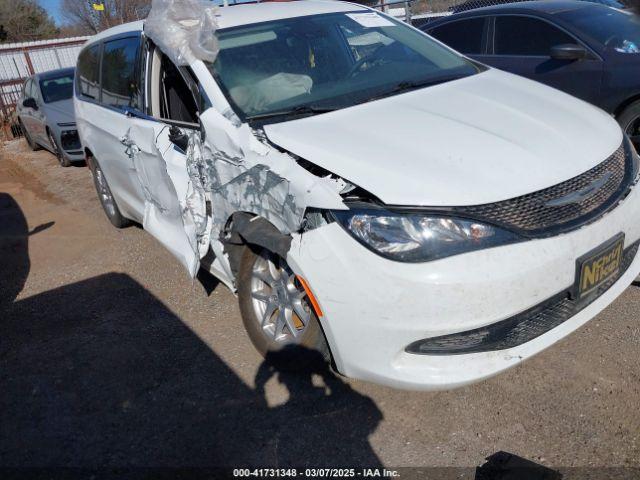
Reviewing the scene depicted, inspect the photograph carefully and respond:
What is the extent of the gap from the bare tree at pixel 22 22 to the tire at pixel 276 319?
123ft

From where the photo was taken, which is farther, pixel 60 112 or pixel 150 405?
pixel 60 112

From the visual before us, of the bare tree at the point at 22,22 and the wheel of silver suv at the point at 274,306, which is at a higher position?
the wheel of silver suv at the point at 274,306

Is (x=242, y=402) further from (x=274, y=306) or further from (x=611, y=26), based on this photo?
(x=611, y=26)

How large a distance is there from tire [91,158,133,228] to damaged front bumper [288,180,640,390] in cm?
351

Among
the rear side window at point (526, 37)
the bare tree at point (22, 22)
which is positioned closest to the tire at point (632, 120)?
the rear side window at point (526, 37)

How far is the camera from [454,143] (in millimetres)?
2420

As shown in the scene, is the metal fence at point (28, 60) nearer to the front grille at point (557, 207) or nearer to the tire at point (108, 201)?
the tire at point (108, 201)

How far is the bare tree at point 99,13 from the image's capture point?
25.9 m

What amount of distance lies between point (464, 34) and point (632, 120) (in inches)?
86.1

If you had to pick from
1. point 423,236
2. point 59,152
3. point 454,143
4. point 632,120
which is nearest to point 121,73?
point 454,143

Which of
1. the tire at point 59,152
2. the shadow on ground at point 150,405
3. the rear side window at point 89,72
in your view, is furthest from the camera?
the tire at point 59,152

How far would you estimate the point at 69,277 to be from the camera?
4613 millimetres

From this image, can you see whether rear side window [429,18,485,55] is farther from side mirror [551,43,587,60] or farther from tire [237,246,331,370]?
tire [237,246,331,370]

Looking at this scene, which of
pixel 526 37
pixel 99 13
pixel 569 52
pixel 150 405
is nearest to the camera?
pixel 150 405
